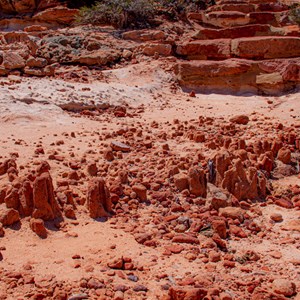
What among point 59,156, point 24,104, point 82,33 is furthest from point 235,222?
point 82,33

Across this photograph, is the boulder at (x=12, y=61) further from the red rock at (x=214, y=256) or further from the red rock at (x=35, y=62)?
the red rock at (x=214, y=256)

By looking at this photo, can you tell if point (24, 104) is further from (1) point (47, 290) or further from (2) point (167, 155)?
(1) point (47, 290)

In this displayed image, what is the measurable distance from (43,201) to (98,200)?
1.52 ft

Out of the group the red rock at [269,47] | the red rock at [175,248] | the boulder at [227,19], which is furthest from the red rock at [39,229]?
the boulder at [227,19]

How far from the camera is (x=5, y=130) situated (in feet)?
18.5

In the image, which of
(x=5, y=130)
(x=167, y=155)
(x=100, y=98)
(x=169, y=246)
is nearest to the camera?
(x=169, y=246)

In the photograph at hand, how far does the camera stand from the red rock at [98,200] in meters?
3.66

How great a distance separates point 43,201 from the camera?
11.5 feet

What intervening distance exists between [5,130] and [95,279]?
346 cm

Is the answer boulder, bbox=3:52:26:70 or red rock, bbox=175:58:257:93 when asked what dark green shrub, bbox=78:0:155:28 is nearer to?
red rock, bbox=175:58:257:93

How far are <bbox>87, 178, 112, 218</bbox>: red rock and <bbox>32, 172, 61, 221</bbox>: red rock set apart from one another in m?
0.28

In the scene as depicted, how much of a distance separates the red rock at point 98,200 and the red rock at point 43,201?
0.92 ft

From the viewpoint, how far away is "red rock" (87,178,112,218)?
3.66 metres

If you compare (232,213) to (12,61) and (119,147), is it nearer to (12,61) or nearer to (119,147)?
(119,147)
